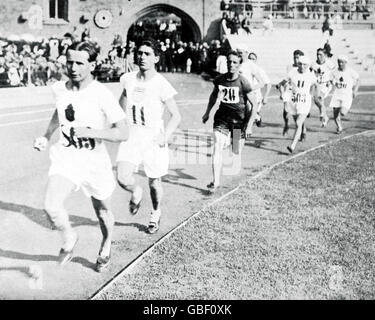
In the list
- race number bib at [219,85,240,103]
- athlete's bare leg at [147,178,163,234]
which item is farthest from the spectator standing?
athlete's bare leg at [147,178,163,234]

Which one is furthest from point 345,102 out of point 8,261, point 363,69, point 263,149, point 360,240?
point 363,69

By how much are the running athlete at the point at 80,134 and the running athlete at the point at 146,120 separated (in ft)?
3.73

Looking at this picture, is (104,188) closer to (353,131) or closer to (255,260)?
(255,260)

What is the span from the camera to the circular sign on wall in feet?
121

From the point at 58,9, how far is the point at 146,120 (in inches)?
1248

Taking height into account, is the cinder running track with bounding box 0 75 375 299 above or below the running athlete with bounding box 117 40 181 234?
below

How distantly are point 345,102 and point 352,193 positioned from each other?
22.2 feet

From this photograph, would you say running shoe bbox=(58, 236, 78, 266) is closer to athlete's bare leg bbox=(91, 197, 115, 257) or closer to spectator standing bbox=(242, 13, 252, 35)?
athlete's bare leg bbox=(91, 197, 115, 257)

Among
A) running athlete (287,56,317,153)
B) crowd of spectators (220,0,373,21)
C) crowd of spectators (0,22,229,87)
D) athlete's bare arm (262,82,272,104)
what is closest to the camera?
running athlete (287,56,317,153)

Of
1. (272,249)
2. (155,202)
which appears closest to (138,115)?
(155,202)

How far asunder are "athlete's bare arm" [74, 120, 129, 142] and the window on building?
1278 inches

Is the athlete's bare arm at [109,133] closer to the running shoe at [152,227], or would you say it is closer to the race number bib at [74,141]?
the race number bib at [74,141]

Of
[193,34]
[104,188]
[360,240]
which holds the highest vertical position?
[193,34]

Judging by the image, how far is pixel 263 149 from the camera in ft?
42.4
